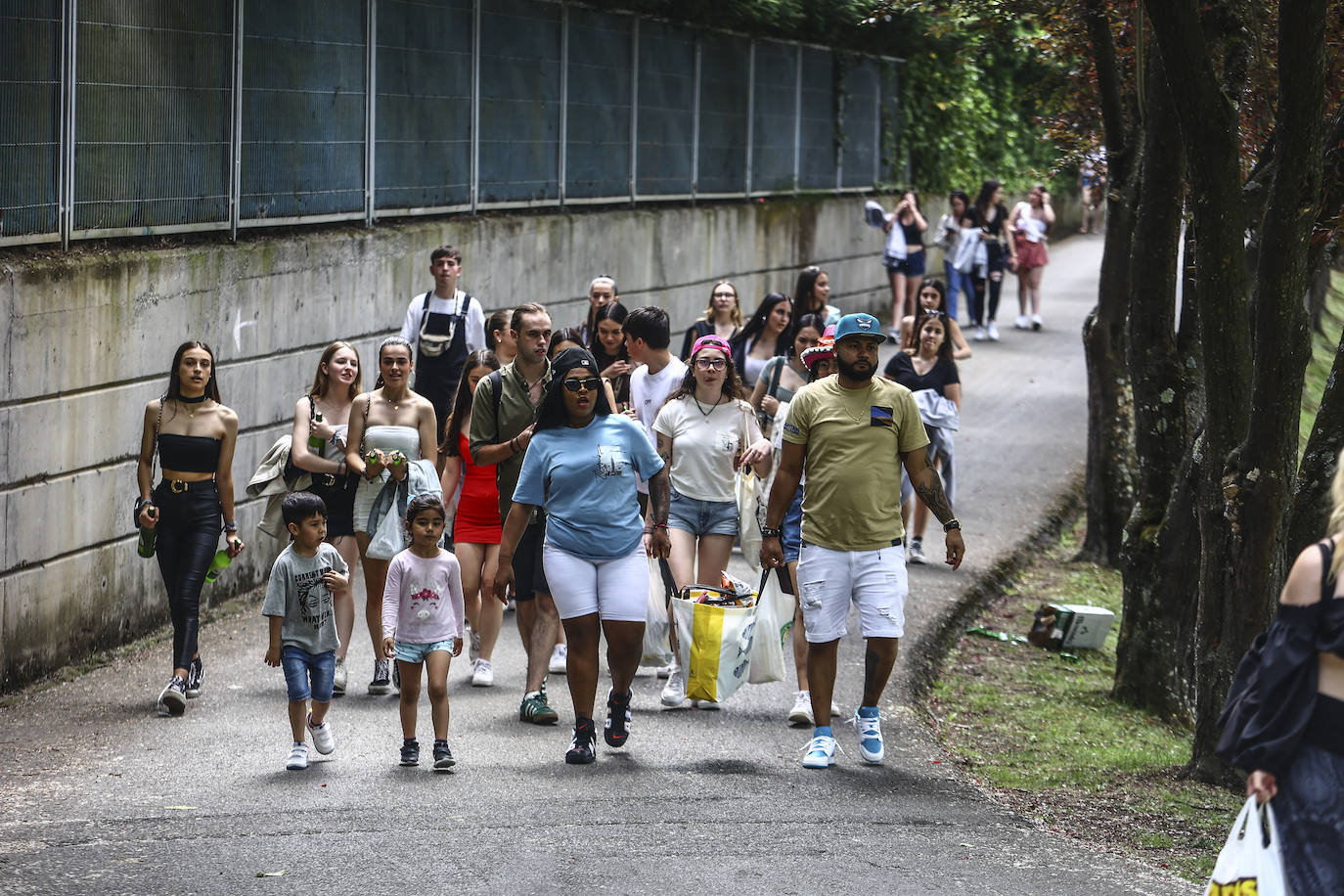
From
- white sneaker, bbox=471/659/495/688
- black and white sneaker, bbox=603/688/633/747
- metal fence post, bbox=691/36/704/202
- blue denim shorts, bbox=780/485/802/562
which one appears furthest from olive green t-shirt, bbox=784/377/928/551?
metal fence post, bbox=691/36/704/202

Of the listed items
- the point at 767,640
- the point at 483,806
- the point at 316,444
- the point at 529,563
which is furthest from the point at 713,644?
the point at 316,444

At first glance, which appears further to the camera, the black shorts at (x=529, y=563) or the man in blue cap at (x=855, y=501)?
the black shorts at (x=529, y=563)

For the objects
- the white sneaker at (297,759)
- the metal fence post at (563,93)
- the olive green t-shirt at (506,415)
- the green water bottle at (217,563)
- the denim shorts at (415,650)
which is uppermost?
the metal fence post at (563,93)

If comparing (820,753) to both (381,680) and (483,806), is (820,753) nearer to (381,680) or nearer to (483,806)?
(483,806)

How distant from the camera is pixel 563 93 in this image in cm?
1611

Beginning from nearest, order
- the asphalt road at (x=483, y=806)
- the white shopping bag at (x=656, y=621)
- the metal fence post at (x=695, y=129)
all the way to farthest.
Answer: the asphalt road at (x=483, y=806) → the white shopping bag at (x=656, y=621) → the metal fence post at (x=695, y=129)

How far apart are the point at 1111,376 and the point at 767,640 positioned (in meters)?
6.08

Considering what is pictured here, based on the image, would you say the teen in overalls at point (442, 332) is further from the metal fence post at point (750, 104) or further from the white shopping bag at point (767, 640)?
the metal fence post at point (750, 104)

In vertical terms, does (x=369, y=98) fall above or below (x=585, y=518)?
above

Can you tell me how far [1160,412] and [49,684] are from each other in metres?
6.47

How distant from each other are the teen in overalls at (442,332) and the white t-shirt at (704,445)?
3.01 meters

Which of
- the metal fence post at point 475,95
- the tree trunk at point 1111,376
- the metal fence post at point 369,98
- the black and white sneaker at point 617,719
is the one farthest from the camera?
the metal fence post at point 475,95

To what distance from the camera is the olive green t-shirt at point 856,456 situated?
7.68 metres

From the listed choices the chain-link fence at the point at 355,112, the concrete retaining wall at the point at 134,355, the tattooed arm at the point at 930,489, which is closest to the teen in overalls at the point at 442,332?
the concrete retaining wall at the point at 134,355
